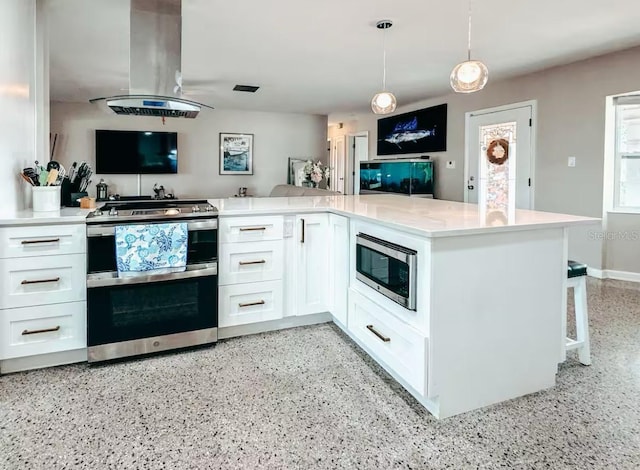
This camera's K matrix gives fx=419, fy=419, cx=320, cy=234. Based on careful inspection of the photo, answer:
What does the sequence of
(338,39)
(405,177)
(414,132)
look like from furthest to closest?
(414,132) < (405,177) < (338,39)

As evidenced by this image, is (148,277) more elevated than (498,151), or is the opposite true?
(498,151)

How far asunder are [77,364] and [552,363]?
249 centimetres

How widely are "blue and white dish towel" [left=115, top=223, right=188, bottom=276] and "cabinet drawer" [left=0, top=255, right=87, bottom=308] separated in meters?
0.22

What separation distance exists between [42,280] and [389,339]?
1806mm

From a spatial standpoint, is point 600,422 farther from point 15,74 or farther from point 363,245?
point 15,74

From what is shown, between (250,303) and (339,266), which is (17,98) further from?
(339,266)

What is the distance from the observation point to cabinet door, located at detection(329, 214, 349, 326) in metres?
2.59

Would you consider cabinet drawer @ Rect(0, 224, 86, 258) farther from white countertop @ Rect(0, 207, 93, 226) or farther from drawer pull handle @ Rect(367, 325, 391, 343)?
drawer pull handle @ Rect(367, 325, 391, 343)

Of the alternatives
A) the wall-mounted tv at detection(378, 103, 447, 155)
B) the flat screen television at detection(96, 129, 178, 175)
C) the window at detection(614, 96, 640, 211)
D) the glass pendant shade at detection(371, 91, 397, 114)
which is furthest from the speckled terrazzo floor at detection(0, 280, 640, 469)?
the flat screen television at detection(96, 129, 178, 175)

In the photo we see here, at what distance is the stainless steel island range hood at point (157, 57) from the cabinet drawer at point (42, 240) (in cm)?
94

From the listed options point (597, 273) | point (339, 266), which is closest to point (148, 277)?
point (339, 266)

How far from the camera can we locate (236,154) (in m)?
7.87

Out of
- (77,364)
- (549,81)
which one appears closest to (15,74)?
(77,364)

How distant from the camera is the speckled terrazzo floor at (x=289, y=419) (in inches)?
60.6
